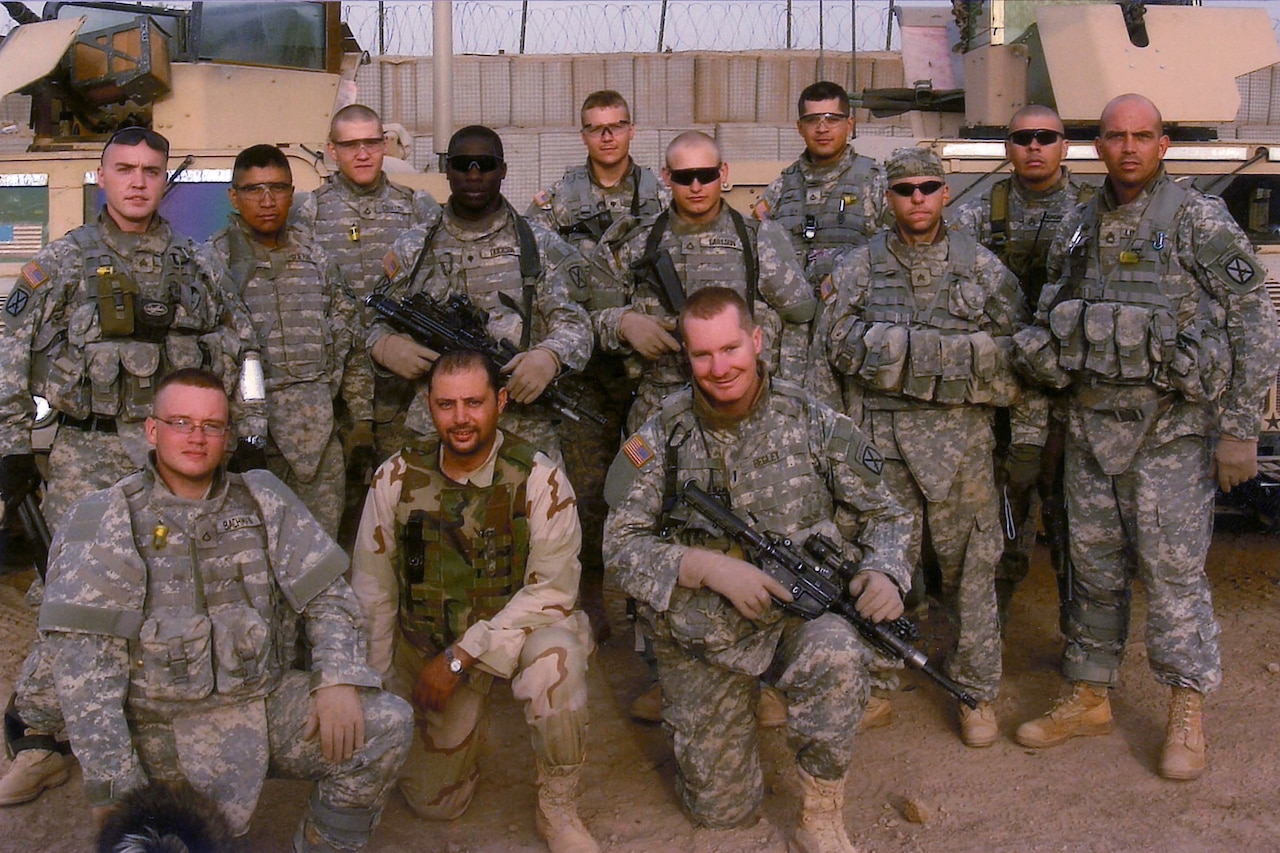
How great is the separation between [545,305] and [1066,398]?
6.07 ft

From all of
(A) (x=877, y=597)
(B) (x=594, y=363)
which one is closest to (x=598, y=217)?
(B) (x=594, y=363)

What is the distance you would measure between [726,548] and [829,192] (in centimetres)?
207

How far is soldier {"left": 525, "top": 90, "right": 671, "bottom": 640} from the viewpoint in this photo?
5.10m

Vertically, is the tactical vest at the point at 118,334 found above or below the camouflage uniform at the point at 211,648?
above

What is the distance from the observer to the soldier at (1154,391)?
3.93 meters

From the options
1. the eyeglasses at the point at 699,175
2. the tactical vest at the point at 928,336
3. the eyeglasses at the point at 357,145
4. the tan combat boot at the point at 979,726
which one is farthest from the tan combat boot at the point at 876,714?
the eyeglasses at the point at 357,145

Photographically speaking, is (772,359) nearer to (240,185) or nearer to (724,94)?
(240,185)

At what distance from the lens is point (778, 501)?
3672 mm

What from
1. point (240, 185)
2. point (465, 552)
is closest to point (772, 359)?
point (465, 552)

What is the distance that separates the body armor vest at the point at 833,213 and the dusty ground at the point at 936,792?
1.76 m

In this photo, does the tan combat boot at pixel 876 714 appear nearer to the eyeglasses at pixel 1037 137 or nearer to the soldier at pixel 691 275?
the soldier at pixel 691 275

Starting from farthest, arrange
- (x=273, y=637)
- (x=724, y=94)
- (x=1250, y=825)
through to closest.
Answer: (x=724, y=94) < (x=1250, y=825) < (x=273, y=637)

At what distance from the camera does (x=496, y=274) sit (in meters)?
4.54

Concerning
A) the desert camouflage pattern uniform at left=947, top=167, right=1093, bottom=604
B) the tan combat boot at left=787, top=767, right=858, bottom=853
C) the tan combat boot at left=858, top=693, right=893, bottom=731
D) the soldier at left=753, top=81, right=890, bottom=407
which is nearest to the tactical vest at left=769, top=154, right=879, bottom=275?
the soldier at left=753, top=81, right=890, bottom=407
